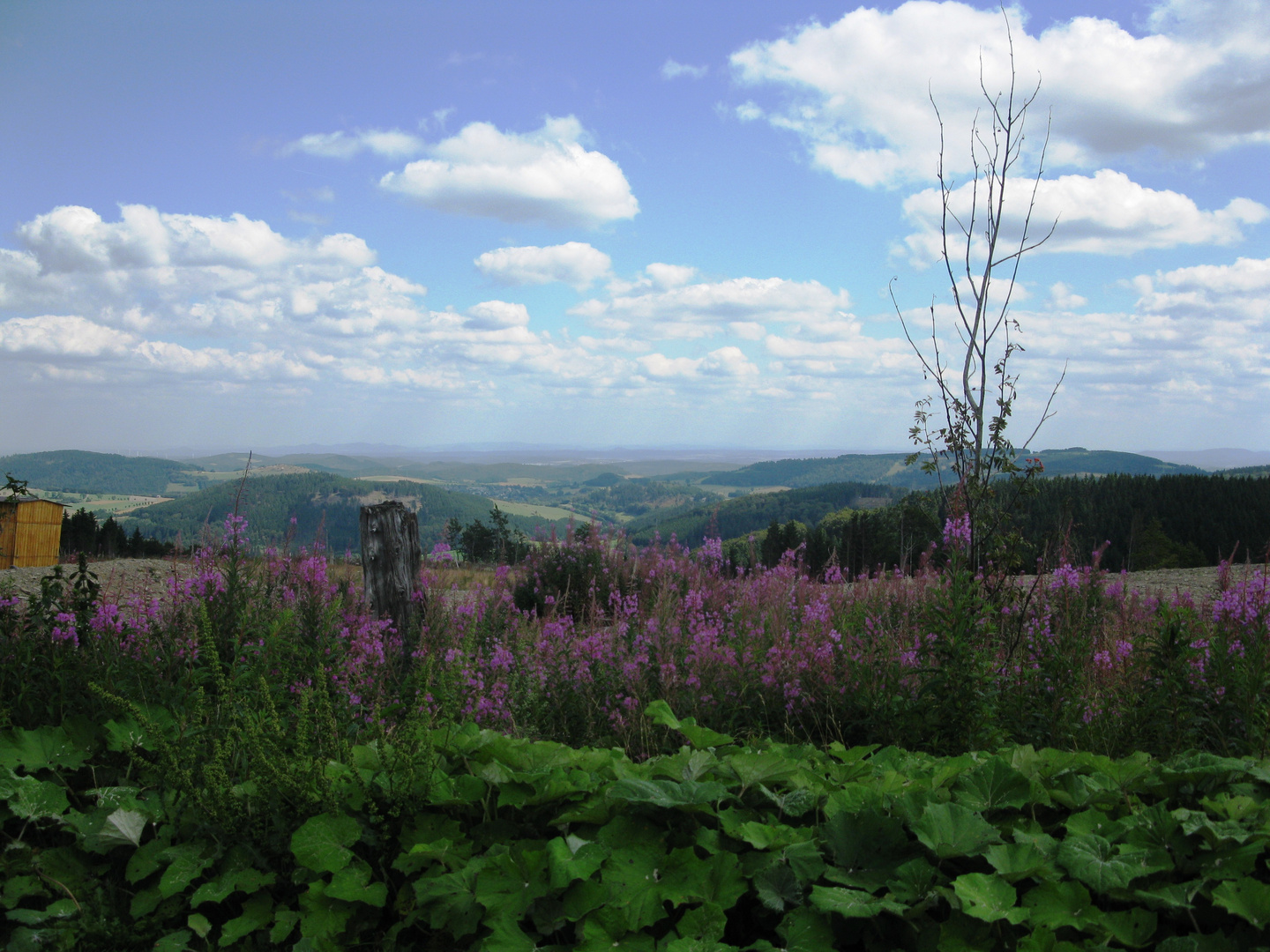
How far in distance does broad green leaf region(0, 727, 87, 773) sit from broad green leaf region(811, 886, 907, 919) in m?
2.83

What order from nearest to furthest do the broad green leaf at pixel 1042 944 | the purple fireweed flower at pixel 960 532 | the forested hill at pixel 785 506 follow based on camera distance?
the broad green leaf at pixel 1042 944 → the purple fireweed flower at pixel 960 532 → the forested hill at pixel 785 506

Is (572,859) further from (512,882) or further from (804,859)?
(804,859)

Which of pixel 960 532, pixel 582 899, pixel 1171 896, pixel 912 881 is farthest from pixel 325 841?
pixel 960 532

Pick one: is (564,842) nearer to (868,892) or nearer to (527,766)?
(527,766)

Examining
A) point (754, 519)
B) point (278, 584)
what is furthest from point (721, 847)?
point (754, 519)

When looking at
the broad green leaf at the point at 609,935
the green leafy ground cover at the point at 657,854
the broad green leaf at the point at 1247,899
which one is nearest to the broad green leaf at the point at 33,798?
the green leafy ground cover at the point at 657,854

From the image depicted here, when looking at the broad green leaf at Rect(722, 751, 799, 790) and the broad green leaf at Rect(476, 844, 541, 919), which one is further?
the broad green leaf at Rect(722, 751, 799, 790)

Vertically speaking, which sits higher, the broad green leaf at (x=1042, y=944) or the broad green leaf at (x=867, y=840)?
the broad green leaf at (x=867, y=840)

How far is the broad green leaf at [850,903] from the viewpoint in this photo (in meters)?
1.73

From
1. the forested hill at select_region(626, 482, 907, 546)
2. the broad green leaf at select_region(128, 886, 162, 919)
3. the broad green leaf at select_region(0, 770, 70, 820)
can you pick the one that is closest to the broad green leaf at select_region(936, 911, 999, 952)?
the broad green leaf at select_region(128, 886, 162, 919)

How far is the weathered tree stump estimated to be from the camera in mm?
6125

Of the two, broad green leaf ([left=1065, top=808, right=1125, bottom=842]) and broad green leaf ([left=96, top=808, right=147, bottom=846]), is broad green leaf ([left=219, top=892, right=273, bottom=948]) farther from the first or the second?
broad green leaf ([left=1065, top=808, right=1125, bottom=842])

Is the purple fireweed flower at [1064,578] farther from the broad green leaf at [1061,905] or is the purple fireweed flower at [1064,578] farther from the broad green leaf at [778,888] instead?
the broad green leaf at [778,888]

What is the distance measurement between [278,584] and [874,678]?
189 inches
